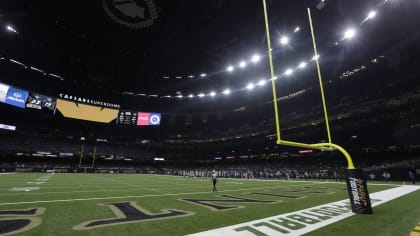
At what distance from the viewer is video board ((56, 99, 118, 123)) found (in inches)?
1655

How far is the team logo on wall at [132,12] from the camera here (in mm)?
16839

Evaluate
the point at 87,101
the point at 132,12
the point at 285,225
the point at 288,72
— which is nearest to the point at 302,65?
the point at 288,72

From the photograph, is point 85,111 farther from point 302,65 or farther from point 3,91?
point 302,65

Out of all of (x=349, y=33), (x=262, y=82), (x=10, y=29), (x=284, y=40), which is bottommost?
(x=284, y=40)

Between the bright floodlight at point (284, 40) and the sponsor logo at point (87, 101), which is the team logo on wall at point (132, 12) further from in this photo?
the sponsor logo at point (87, 101)

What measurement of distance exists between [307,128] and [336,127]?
507cm

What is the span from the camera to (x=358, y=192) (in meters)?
5.49

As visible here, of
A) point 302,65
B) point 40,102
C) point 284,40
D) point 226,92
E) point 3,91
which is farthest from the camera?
point 226,92

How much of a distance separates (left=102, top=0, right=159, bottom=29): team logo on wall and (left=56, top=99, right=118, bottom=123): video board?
3159cm

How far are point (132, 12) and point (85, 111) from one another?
34.8 meters

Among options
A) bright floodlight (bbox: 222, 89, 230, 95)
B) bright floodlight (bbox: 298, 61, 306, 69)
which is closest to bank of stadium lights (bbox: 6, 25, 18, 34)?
bright floodlight (bbox: 222, 89, 230, 95)

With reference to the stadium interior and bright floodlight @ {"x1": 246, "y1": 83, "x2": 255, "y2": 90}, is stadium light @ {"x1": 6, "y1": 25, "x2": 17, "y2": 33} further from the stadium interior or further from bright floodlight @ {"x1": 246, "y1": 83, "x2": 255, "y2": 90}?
bright floodlight @ {"x1": 246, "y1": 83, "x2": 255, "y2": 90}

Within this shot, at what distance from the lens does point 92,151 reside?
49.3 m

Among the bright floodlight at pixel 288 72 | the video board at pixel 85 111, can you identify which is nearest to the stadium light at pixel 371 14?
the bright floodlight at pixel 288 72
